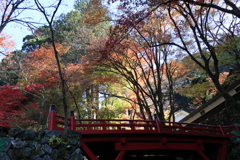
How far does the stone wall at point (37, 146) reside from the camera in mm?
5488

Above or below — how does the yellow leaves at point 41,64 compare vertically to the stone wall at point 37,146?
above

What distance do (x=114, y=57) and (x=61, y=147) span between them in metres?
8.09

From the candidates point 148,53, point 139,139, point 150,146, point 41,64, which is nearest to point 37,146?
point 139,139

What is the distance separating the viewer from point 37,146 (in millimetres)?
5730

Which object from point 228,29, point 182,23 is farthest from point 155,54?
point 228,29

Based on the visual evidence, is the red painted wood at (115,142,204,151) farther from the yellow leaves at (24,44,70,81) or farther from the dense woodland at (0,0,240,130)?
the yellow leaves at (24,44,70,81)

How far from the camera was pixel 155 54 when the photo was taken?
39.5ft

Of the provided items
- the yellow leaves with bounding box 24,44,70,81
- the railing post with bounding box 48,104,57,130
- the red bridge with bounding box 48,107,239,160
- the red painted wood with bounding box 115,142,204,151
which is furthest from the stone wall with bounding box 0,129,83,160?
the yellow leaves with bounding box 24,44,70,81

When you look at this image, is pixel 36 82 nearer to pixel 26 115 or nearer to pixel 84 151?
pixel 26 115

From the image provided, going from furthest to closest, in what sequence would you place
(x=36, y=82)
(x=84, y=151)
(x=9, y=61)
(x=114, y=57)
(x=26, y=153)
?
(x=36, y=82), (x=9, y=61), (x=114, y=57), (x=84, y=151), (x=26, y=153)

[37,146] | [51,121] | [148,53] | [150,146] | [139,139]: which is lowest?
[150,146]

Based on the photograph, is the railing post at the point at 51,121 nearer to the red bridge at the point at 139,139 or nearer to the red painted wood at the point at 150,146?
the red bridge at the point at 139,139

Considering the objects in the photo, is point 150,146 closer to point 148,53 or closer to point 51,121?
point 51,121

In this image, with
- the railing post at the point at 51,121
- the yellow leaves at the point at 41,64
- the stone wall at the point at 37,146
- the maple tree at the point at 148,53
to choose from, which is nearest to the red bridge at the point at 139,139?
the railing post at the point at 51,121
